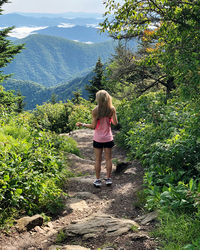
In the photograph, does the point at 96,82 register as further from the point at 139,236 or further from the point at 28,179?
the point at 139,236

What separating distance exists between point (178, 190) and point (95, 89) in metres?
36.3

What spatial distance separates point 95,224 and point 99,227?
0.37ft

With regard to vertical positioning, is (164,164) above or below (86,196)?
above

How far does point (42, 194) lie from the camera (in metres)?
4.58

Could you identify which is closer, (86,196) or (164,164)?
(164,164)

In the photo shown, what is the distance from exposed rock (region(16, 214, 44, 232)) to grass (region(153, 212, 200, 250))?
73.5 inches

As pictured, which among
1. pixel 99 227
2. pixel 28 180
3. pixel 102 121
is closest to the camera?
pixel 99 227

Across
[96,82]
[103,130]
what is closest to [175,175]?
[103,130]

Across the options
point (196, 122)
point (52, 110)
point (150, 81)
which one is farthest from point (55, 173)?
point (52, 110)

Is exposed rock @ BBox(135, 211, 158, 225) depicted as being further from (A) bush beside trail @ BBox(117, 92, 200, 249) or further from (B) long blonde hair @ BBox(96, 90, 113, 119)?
(B) long blonde hair @ BBox(96, 90, 113, 119)

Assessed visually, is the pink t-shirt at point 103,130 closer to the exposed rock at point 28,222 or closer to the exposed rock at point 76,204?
the exposed rock at point 76,204

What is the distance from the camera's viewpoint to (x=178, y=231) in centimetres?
303

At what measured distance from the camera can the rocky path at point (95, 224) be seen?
133 inches

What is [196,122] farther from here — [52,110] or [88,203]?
Result: [52,110]
